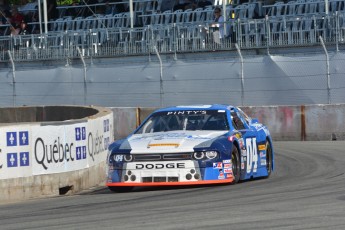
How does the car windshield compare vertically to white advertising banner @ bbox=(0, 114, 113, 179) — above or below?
above

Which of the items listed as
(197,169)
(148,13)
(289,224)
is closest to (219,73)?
(148,13)

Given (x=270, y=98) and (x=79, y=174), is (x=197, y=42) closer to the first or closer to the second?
(x=270, y=98)

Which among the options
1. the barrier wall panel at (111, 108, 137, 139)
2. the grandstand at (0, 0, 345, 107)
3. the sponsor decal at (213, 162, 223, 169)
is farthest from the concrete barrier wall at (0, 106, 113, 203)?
the barrier wall panel at (111, 108, 137, 139)

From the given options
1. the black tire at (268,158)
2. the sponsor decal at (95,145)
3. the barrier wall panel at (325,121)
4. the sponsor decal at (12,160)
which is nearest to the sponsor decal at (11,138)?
the sponsor decal at (12,160)

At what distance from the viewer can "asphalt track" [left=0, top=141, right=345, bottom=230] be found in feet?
32.0

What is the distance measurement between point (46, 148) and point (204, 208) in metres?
4.36

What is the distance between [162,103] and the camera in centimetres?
2750

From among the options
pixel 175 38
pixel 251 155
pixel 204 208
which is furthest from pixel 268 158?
pixel 175 38

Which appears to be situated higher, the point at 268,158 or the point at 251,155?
the point at 251,155

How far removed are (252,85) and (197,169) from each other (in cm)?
1263

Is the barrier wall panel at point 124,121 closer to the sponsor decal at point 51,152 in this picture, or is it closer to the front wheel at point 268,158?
the front wheel at point 268,158

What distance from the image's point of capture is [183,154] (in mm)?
13922

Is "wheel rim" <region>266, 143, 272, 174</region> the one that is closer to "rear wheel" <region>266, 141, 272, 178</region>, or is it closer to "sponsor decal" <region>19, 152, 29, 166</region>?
"rear wheel" <region>266, 141, 272, 178</region>

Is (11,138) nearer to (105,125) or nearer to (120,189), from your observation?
(120,189)
